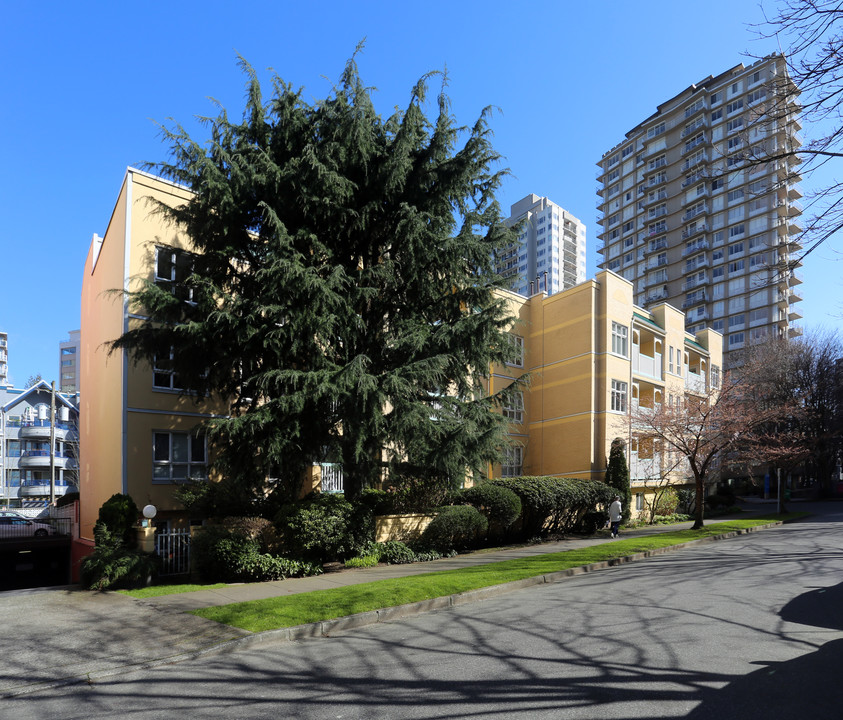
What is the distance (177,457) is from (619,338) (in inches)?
892

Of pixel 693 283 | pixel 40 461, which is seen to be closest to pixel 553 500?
pixel 40 461

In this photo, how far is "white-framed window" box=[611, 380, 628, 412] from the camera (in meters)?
30.6

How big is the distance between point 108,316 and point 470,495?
14664mm

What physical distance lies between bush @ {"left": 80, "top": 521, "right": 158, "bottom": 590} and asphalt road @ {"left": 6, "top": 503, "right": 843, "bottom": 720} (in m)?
6.15

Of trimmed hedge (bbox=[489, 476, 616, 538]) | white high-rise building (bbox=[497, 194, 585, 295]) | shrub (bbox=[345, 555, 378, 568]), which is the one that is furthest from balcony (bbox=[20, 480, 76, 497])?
white high-rise building (bbox=[497, 194, 585, 295])

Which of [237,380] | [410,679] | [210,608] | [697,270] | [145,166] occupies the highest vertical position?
[697,270]

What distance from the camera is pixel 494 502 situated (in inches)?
751

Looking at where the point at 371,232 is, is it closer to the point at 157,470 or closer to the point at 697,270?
the point at 157,470

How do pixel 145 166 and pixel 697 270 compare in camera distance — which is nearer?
pixel 145 166

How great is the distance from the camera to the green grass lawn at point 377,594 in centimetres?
898

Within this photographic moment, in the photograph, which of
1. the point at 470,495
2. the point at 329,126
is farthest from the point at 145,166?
the point at 470,495

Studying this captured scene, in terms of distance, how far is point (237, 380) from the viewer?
16031 millimetres

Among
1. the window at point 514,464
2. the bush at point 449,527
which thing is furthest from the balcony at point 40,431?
the bush at point 449,527

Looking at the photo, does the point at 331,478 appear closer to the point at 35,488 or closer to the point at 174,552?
the point at 174,552
